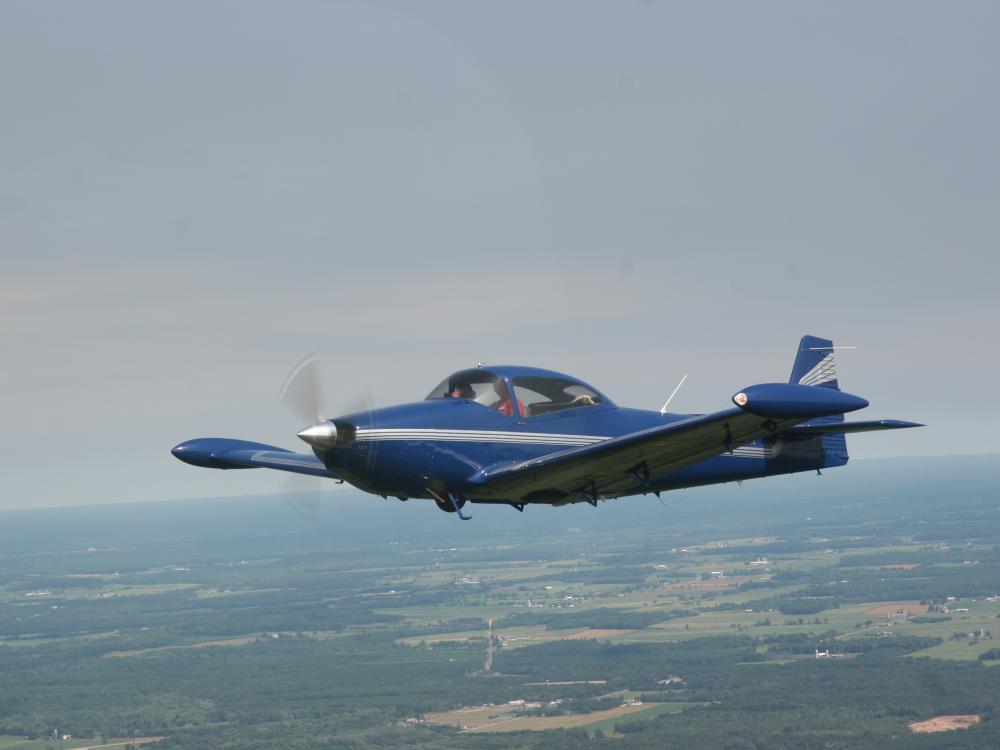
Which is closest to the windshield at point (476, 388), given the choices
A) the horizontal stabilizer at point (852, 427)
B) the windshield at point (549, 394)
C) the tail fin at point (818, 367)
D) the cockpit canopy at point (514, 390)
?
the cockpit canopy at point (514, 390)

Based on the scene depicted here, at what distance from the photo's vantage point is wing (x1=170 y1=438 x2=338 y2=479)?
28188 mm

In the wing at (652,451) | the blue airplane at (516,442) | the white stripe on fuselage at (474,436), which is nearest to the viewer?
the wing at (652,451)

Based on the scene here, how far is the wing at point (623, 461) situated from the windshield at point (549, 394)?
160 cm

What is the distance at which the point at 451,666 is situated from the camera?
19562 centimetres

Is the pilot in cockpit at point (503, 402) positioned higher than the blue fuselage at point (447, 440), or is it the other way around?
the pilot in cockpit at point (503, 402)

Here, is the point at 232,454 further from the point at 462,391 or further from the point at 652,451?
the point at 652,451

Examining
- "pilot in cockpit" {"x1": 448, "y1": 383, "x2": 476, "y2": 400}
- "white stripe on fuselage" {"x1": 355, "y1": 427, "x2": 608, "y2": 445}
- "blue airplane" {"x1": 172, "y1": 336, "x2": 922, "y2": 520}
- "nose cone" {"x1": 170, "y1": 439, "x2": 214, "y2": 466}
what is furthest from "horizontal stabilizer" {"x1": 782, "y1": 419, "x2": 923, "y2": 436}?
"nose cone" {"x1": 170, "y1": 439, "x2": 214, "y2": 466}

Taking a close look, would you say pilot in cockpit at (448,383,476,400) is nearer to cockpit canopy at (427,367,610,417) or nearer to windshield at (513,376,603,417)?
cockpit canopy at (427,367,610,417)

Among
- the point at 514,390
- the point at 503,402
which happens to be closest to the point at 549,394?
the point at 514,390

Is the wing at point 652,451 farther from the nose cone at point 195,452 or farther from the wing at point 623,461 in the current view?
the nose cone at point 195,452

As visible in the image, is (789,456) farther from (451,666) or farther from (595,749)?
(451,666)

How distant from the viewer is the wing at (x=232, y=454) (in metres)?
28.2

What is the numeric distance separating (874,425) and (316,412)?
11.6 meters

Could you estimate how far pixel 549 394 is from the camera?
24.6 m
